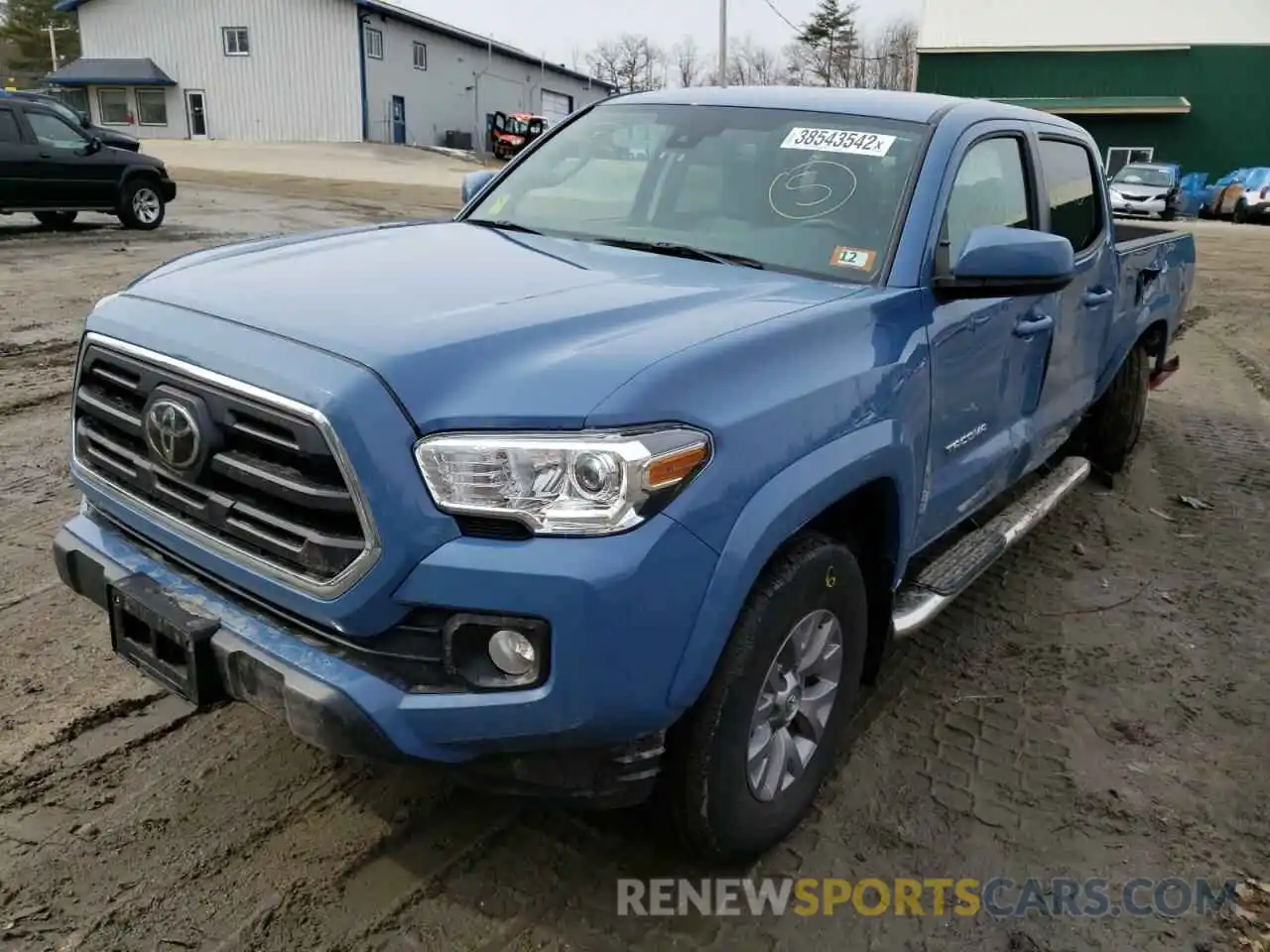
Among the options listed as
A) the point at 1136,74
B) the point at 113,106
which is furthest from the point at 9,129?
the point at 1136,74

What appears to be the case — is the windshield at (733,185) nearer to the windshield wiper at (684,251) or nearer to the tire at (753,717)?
the windshield wiper at (684,251)

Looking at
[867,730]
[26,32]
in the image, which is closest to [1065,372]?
[867,730]

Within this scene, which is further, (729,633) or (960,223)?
(960,223)

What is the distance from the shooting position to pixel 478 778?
227 cm

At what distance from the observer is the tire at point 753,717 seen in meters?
2.37

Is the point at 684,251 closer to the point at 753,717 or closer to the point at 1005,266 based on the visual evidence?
the point at 1005,266

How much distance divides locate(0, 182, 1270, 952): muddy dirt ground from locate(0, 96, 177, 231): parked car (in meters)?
11.4

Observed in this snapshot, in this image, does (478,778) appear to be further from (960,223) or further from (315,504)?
(960,223)

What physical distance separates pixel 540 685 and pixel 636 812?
2.82 feet

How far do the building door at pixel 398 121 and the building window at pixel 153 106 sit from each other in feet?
32.5

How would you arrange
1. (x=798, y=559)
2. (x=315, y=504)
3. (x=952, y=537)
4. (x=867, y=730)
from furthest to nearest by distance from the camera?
(x=952, y=537)
(x=867, y=730)
(x=798, y=559)
(x=315, y=504)

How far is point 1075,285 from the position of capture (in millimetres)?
4293

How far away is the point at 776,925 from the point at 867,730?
959 mm

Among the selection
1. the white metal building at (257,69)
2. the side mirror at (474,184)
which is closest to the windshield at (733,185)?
the side mirror at (474,184)
